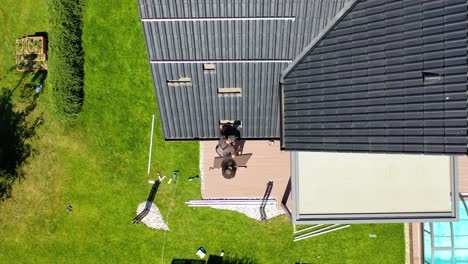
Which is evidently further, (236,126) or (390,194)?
(236,126)

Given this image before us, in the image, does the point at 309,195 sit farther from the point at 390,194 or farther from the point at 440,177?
the point at 440,177

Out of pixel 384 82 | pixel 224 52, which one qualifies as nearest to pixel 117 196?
pixel 224 52

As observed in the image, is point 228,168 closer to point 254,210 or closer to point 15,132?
point 254,210

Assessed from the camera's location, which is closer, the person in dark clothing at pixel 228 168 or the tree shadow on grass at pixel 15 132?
the person in dark clothing at pixel 228 168

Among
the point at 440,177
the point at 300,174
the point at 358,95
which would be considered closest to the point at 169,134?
the point at 300,174

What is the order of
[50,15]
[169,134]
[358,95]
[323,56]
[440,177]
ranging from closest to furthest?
[358,95]
[323,56]
[440,177]
[169,134]
[50,15]

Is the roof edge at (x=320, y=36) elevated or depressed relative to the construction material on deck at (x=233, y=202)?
elevated

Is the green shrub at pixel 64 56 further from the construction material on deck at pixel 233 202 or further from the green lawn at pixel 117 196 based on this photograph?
the construction material on deck at pixel 233 202

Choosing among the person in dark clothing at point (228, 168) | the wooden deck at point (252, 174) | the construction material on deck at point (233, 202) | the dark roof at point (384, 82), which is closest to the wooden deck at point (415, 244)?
the wooden deck at point (252, 174)
